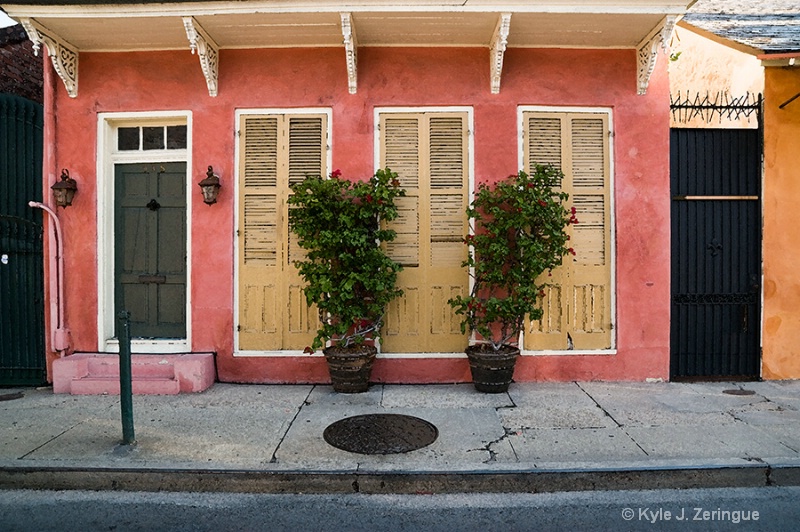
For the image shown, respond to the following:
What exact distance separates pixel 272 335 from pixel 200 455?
2.23 m

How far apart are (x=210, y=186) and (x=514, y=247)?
11.8 ft

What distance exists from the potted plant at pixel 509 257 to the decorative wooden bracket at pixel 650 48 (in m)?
1.61

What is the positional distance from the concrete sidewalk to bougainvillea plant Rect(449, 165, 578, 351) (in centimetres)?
90

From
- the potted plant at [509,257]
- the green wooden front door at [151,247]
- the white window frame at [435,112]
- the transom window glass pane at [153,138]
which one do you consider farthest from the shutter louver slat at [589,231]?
the transom window glass pane at [153,138]

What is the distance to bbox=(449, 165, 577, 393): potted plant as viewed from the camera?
600 centimetres

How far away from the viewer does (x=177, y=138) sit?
6.84 meters

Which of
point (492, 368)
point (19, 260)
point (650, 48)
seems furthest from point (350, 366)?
point (650, 48)

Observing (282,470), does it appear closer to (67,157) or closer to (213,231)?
(213,231)

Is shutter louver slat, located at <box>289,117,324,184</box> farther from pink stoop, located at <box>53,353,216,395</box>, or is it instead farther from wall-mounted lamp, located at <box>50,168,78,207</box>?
wall-mounted lamp, located at <box>50,168,78,207</box>

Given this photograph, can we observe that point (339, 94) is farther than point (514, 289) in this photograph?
Yes

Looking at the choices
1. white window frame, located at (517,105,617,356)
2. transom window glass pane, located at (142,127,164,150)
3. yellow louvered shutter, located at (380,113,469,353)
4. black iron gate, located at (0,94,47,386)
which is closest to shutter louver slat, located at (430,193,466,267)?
yellow louvered shutter, located at (380,113,469,353)

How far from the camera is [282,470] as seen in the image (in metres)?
4.22

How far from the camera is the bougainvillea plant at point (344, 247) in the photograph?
5.96m

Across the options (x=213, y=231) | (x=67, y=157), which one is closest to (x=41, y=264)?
(x=67, y=157)
